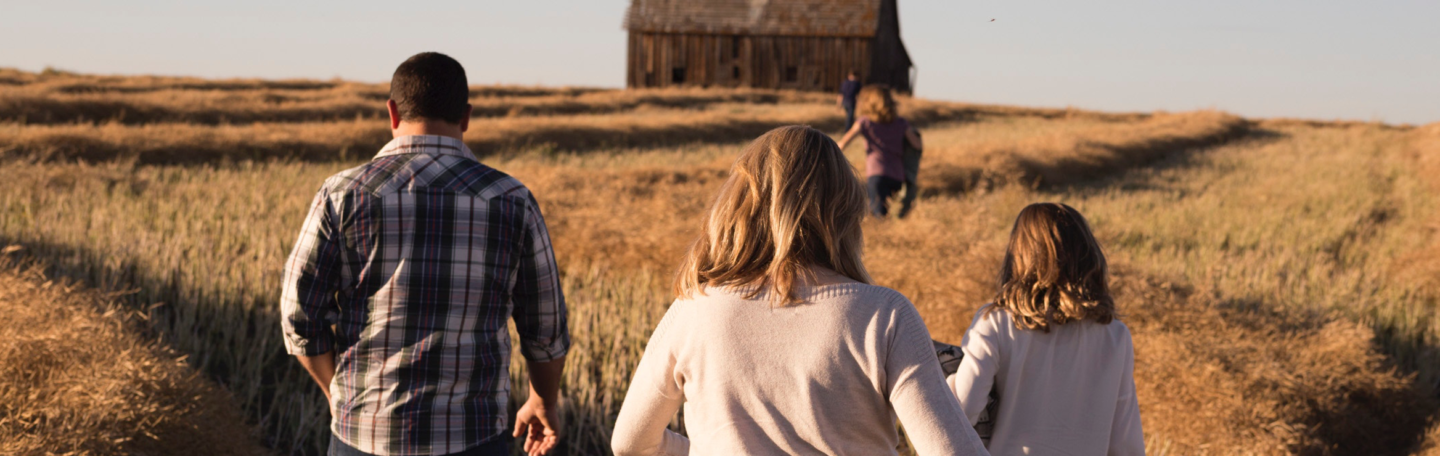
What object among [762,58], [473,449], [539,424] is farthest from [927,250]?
[762,58]

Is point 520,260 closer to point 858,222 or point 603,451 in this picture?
point 858,222

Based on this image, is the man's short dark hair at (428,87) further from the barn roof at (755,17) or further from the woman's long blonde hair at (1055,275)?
the barn roof at (755,17)

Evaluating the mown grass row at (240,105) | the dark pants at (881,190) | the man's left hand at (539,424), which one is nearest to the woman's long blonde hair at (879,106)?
the dark pants at (881,190)

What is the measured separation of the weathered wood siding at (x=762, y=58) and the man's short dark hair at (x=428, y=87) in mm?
33917

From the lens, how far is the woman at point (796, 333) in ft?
4.43

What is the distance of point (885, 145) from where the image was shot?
24.2 ft

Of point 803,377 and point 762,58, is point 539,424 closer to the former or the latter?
point 803,377

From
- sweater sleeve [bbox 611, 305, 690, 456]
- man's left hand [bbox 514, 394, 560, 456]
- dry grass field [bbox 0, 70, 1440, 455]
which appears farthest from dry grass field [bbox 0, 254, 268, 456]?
sweater sleeve [bbox 611, 305, 690, 456]

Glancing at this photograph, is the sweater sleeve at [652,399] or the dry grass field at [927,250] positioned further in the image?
the dry grass field at [927,250]

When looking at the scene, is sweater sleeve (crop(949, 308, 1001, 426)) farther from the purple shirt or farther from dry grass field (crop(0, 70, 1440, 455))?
the purple shirt

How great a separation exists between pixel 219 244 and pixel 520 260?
546 cm

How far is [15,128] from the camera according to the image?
12.1 meters

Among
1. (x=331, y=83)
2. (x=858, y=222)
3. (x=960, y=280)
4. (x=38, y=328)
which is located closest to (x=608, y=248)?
(x=960, y=280)

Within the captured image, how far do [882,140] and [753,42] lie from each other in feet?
94.7
